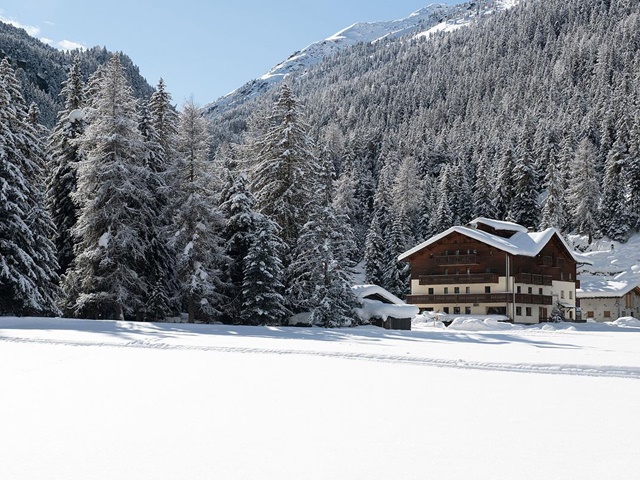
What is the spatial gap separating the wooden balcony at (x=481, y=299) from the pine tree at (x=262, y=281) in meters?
30.1

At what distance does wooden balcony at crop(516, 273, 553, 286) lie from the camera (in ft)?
205

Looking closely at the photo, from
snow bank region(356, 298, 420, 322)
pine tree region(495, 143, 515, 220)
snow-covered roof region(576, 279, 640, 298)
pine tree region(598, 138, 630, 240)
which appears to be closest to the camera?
snow bank region(356, 298, 420, 322)

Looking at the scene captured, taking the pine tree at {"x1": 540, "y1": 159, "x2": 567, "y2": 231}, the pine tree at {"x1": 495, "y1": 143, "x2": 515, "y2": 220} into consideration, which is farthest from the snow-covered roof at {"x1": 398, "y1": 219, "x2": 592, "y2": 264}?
the pine tree at {"x1": 495, "y1": 143, "x2": 515, "y2": 220}

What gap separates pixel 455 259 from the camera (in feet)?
214

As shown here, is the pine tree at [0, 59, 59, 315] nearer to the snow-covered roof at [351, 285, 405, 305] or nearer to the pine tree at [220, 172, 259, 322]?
the pine tree at [220, 172, 259, 322]

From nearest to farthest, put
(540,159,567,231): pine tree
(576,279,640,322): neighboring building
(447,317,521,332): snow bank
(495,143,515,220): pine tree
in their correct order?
(447,317,521,332): snow bank → (576,279,640,322): neighboring building → (540,159,567,231): pine tree → (495,143,515,220): pine tree

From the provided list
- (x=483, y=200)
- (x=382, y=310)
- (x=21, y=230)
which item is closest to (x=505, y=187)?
(x=483, y=200)

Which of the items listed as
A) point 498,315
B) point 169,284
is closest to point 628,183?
point 498,315

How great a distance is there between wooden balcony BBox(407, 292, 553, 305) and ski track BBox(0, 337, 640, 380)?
147ft

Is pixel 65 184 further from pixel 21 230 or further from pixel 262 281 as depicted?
pixel 262 281

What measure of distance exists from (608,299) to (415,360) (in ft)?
214

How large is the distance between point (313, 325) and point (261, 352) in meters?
19.4

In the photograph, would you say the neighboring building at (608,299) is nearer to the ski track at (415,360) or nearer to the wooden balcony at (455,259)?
the wooden balcony at (455,259)

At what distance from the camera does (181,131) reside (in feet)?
125
